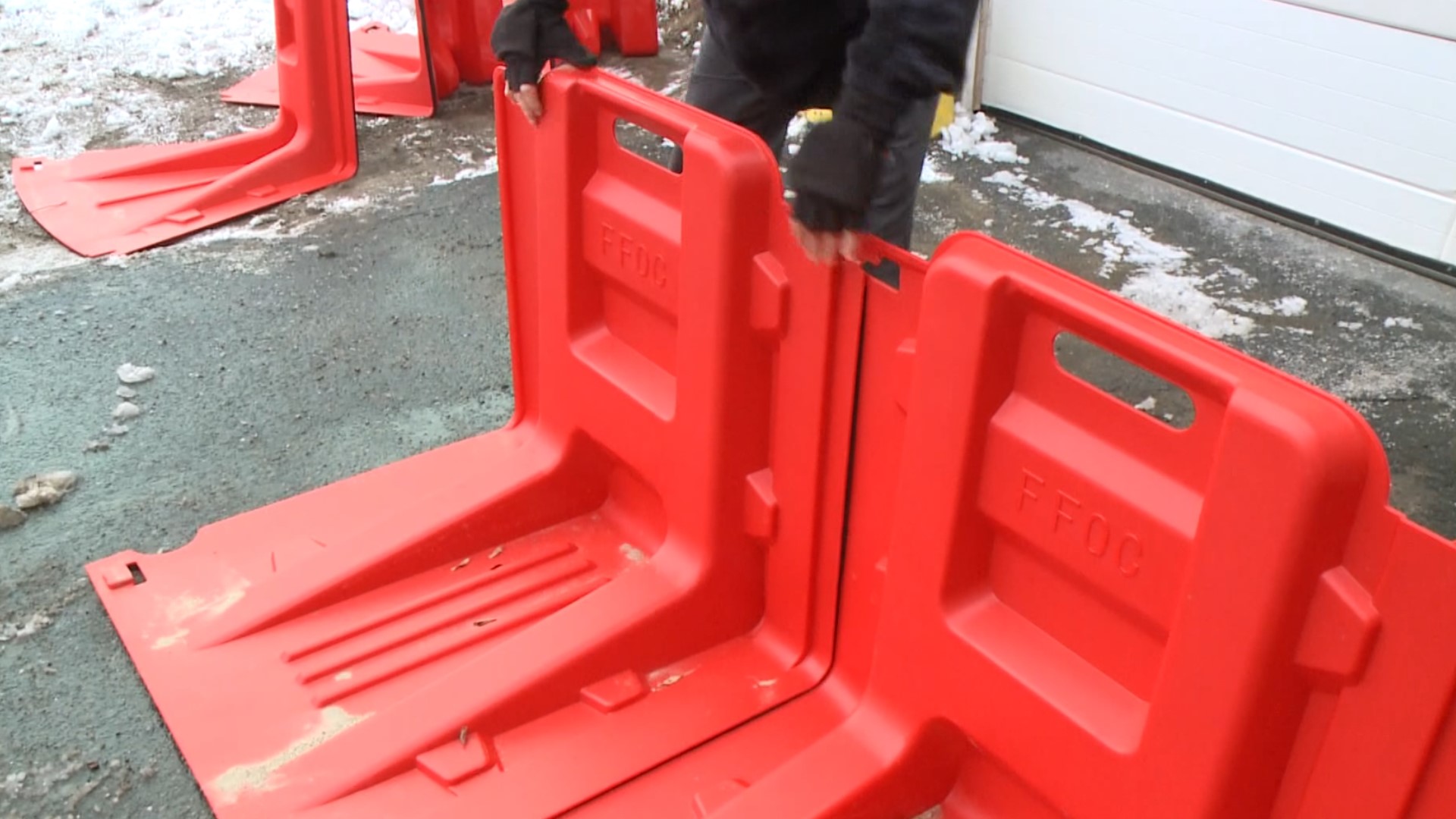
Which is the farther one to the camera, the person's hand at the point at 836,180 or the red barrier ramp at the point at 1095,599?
the person's hand at the point at 836,180

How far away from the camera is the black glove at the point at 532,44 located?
5.74 feet

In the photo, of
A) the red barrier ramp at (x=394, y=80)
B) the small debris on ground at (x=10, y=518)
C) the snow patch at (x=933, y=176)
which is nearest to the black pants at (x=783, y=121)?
the small debris on ground at (x=10, y=518)

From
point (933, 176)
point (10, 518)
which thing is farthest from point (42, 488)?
point (933, 176)

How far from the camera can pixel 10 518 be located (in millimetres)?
2193

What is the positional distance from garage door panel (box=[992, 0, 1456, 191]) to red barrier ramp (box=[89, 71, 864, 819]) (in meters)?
2.44

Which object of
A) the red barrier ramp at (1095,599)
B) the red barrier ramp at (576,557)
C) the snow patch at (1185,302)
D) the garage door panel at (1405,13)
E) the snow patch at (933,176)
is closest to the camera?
the red barrier ramp at (1095,599)

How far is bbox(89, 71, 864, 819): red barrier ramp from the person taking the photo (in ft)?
5.00

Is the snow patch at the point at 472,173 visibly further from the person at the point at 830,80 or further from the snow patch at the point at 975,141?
the person at the point at 830,80

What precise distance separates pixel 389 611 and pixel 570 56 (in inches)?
35.0

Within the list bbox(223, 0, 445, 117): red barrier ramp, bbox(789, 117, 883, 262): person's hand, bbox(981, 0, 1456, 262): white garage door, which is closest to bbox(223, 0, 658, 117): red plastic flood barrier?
bbox(223, 0, 445, 117): red barrier ramp

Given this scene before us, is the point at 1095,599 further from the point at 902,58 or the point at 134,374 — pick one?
the point at 134,374

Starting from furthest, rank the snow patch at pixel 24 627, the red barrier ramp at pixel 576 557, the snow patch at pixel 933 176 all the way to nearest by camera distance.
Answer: the snow patch at pixel 933 176
the snow patch at pixel 24 627
the red barrier ramp at pixel 576 557

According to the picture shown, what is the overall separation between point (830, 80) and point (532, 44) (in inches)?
17.3

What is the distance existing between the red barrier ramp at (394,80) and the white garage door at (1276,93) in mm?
1928
